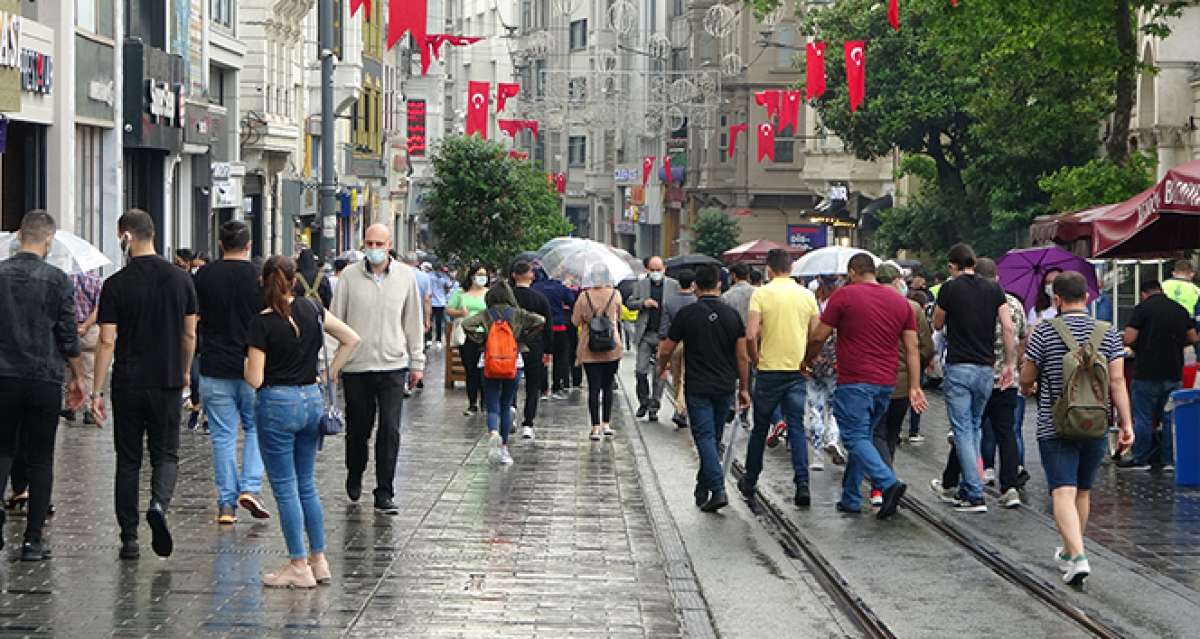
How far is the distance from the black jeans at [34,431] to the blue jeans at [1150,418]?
10856 mm

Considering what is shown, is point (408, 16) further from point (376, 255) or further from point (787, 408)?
point (376, 255)

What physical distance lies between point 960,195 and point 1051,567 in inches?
1277

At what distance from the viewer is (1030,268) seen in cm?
2150

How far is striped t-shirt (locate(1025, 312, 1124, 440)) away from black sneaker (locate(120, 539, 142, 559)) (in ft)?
17.0

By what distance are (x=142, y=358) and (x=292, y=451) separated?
1.41m

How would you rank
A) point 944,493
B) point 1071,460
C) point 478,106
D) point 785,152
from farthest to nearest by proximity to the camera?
1. point 785,152
2. point 478,106
3. point 944,493
4. point 1071,460

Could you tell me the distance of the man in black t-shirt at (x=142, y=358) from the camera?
11.4 metres

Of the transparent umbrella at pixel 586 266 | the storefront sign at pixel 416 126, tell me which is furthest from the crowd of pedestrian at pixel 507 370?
the storefront sign at pixel 416 126

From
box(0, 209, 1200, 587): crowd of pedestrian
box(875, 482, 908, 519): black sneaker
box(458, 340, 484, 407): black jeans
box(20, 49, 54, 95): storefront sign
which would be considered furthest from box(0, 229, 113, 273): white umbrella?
box(20, 49, 54, 95): storefront sign

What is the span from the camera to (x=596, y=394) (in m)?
20.5

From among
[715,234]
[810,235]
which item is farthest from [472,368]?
[810,235]

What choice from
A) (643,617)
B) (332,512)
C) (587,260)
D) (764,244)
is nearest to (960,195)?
(764,244)

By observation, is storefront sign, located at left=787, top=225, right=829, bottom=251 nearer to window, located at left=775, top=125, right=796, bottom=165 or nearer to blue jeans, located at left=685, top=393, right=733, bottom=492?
window, located at left=775, top=125, right=796, bottom=165

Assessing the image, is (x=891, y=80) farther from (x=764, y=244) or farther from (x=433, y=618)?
(x=433, y=618)
